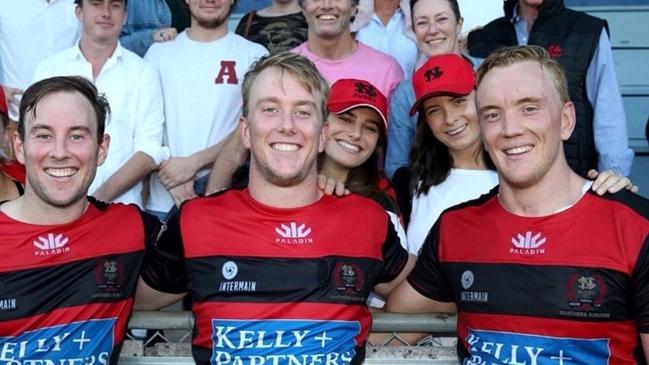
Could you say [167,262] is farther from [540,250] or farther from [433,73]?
[433,73]

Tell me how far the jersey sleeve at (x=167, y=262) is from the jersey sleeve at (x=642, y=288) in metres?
1.44

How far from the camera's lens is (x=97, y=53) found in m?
4.54

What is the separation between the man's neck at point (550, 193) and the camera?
305cm

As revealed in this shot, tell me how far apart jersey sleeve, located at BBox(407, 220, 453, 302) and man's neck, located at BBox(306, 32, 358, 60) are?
151 cm

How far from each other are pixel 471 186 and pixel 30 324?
5.75 ft

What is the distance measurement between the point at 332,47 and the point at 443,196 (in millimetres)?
1088

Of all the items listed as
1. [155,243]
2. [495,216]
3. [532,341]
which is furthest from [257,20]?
[532,341]

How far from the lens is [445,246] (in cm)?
325

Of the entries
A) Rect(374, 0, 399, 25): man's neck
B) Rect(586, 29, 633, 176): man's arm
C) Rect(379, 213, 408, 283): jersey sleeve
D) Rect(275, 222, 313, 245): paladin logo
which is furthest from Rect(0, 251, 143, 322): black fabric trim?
Rect(374, 0, 399, 25): man's neck

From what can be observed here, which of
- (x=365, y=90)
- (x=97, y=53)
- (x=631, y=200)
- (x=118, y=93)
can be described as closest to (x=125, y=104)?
(x=118, y=93)

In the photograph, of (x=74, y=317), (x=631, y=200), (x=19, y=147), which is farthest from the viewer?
(x=19, y=147)

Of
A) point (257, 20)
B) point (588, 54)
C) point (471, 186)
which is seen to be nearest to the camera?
point (471, 186)

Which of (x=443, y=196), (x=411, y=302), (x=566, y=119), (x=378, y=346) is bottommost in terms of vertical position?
(x=378, y=346)

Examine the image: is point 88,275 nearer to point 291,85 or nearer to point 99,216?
point 99,216
